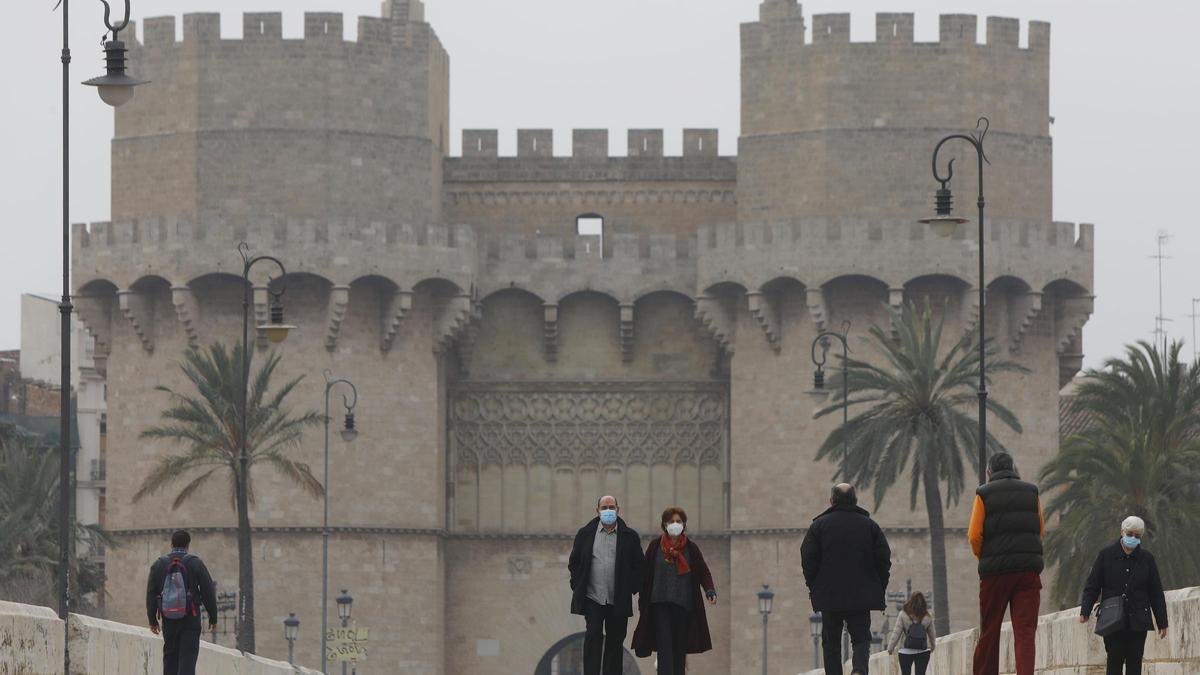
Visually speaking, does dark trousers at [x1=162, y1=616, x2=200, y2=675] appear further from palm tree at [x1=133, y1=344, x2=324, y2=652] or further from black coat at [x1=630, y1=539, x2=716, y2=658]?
palm tree at [x1=133, y1=344, x2=324, y2=652]

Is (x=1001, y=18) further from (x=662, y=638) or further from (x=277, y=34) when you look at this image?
(x=662, y=638)

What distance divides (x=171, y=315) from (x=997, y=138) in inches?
680

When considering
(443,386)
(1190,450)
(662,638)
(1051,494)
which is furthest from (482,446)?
(662,638)

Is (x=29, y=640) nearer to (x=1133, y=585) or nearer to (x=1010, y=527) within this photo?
(x=1010, y=527)

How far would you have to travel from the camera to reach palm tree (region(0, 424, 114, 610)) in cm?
5925

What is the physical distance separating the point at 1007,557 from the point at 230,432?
35.3m

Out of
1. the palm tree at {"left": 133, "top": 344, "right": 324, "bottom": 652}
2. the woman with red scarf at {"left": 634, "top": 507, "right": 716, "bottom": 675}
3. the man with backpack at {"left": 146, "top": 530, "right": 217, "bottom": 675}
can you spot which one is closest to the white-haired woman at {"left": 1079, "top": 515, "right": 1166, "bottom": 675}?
the woman with red scarf at {"left": 634, "top": 507, "right": 716, "bottom": 675}

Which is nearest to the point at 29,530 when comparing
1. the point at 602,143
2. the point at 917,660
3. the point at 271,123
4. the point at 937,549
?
the point at 271,123

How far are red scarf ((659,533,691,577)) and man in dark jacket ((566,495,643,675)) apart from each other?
0.21m

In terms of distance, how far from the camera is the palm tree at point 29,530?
59250 mm

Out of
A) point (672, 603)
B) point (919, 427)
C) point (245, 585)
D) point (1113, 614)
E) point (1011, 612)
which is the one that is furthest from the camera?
point (245, 585)

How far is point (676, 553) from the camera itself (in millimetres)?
23734

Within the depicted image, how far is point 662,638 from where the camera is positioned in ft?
78.2

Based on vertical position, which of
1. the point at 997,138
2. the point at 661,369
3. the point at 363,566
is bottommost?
the point at 363,566
